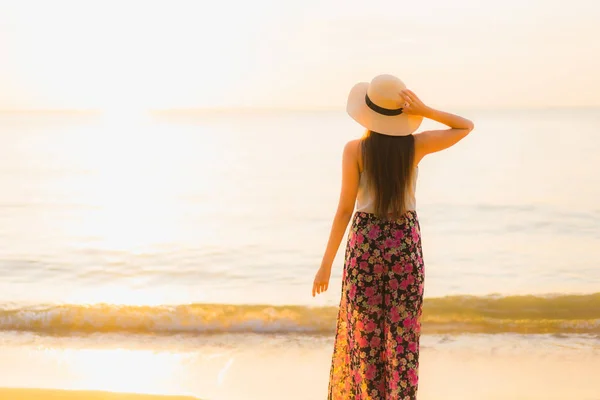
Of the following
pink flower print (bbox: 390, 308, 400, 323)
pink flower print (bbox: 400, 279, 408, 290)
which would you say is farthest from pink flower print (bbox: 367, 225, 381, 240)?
pink flower print (bbox: 390, 308, 400, 323)

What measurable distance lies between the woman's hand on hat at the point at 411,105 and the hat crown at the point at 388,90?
20mm

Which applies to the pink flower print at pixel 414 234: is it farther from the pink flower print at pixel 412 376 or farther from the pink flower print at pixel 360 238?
the pink flower print at pixel 412 376

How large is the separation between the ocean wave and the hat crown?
3.81 m

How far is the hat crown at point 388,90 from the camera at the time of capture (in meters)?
2.79

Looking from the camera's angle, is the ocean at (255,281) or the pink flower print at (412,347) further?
the ocean at (255,281)

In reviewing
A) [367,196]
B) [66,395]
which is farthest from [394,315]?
[66,395]

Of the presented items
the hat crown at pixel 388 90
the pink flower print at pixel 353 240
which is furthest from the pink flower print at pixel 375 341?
the hat crown at pixel 388 90

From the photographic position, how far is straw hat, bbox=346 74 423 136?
2795 millimetres

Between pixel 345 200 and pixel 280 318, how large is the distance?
3839 millimetres

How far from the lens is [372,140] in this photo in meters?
2.83

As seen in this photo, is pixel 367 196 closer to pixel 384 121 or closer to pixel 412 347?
pixel 384 121

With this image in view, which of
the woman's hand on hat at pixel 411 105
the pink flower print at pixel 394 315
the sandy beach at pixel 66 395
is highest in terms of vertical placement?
the woman's hand on hat at pixel 411 105

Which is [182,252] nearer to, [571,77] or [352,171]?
[352,171]

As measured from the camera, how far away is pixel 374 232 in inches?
115
